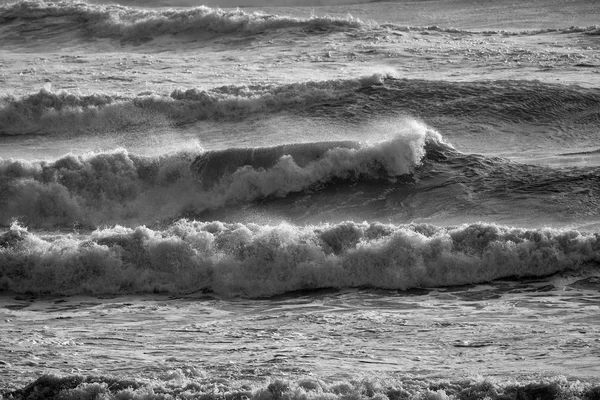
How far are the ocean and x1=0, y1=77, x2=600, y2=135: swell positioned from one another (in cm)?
5

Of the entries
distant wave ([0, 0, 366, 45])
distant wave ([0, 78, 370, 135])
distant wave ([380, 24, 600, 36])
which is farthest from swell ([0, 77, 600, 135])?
distant wave ([0, 0, 366, 45])

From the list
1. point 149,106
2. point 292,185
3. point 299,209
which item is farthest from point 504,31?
point 299,209

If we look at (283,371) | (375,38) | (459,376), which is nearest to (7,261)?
(283,371)

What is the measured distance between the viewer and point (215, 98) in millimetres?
17125

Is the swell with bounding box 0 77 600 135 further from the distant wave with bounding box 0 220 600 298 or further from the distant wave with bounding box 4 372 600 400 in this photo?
the distant wave with bounding box 4 372 600 400

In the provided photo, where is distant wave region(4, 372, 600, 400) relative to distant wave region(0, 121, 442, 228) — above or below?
below

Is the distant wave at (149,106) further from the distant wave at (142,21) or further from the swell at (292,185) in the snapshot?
the distant wave at (142,21)

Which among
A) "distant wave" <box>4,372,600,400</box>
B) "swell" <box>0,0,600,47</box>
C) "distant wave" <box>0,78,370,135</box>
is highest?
"swell" <box>0,0,600,47</box>

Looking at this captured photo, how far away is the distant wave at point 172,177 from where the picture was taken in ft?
43.0

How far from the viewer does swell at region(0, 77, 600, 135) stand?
53.9 ft

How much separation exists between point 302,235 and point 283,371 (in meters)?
3.14

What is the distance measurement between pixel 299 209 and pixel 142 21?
12.4 meters

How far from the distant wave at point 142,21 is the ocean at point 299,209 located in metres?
0.08

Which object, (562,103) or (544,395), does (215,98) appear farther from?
(544,395)
